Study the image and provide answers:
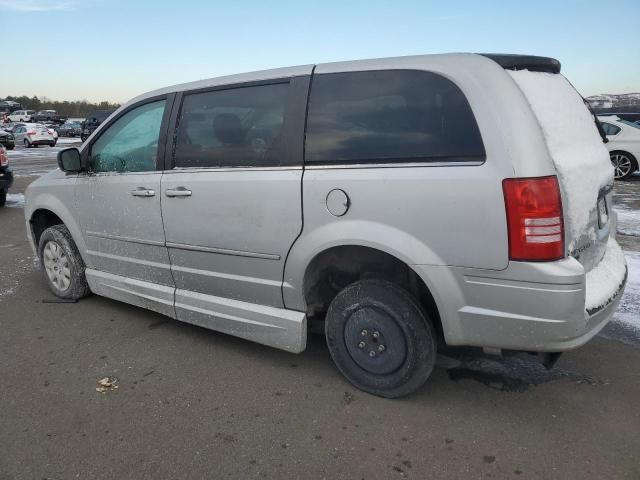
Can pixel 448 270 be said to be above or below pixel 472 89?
below

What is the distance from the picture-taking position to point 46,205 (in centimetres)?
438

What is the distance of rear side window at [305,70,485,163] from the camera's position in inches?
95.0

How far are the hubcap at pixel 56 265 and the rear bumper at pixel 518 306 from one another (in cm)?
330

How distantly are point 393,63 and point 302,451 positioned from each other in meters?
2.02

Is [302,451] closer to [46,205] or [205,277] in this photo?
[205,277]

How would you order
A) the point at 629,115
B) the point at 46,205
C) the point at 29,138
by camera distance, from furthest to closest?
the point at 29,138, the point at 629,115, the point at 46,205

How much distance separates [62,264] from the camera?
14.5ft

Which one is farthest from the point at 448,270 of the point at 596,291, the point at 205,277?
the point at 205,277

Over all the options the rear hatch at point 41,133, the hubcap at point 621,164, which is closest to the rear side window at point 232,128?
the hubcap at point 621,164

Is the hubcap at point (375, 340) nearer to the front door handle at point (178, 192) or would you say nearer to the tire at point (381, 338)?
the tire at point (381, 338)

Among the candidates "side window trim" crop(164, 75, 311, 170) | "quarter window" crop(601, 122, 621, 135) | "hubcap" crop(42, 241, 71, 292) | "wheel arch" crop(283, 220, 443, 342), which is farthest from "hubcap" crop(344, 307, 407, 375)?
"quarter window" crop(601, 122, 621, 135)

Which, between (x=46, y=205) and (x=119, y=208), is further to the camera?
(x=46, y=205)

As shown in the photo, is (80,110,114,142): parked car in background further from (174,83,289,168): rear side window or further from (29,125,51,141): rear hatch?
(174,83,289,168): rear side window

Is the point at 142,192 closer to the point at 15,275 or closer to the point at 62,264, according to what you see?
the point at 62,264
